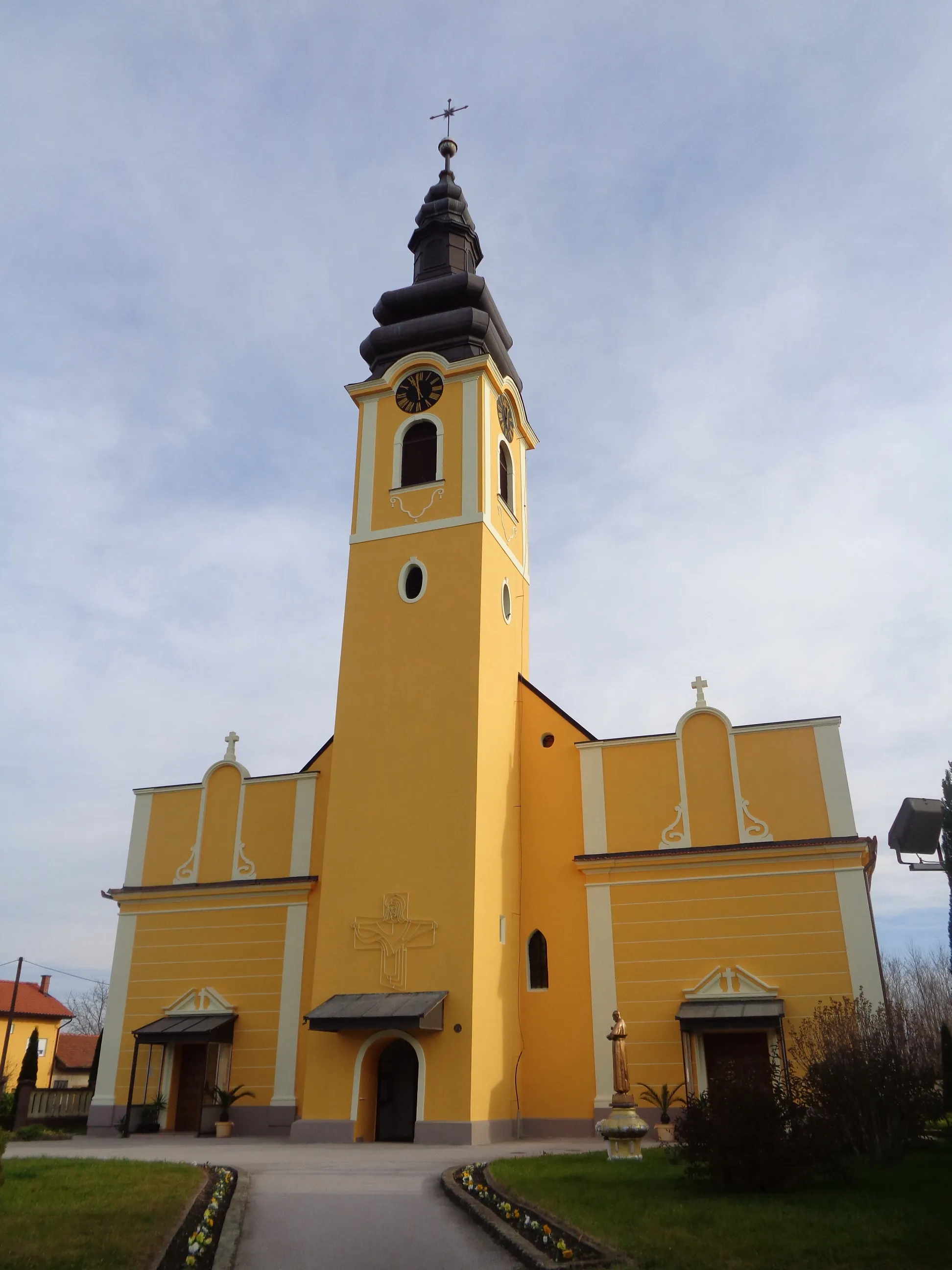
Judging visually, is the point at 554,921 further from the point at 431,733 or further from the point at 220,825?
the point at 220,825

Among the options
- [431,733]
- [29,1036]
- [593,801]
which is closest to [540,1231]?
[431,733]

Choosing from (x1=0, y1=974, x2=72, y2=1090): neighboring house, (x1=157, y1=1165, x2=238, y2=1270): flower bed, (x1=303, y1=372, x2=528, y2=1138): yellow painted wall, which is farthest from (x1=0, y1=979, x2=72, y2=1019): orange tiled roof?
(x1=157, y1=1165, x2=238, y2=1270): flower bed

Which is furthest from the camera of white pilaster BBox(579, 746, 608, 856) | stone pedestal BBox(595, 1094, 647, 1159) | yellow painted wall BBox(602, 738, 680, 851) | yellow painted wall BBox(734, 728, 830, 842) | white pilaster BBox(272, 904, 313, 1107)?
white pilaster BBox(579, 746, 608, 856)

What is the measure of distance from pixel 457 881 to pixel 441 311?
1391 cm

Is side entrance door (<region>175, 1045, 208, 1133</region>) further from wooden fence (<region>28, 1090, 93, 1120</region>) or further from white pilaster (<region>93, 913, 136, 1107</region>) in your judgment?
wooden fence (<region>28, 1090, 93, 1120</region>)

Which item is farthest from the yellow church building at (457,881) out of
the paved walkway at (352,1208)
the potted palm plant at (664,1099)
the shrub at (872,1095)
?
the shrub at (872,1095)

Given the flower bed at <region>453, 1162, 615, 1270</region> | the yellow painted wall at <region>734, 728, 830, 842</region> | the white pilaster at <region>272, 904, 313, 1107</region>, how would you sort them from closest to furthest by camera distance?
the flower bed at <region>453, 1162, 615, 1270</region>
the yellow painted wall at <region>734, 728, 830, 842</region>
the white pilaster at <region>272, 904, 313, 1107</region>

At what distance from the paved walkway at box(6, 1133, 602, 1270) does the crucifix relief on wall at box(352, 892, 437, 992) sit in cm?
306

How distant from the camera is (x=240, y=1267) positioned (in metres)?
7.58

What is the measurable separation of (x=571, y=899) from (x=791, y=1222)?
12.5m

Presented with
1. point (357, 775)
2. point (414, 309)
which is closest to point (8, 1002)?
point (357, 775)

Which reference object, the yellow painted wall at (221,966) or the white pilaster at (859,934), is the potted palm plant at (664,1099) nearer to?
the white pilaster at (859,934)

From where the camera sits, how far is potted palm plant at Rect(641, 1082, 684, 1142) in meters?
18.1

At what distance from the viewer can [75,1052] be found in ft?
171
